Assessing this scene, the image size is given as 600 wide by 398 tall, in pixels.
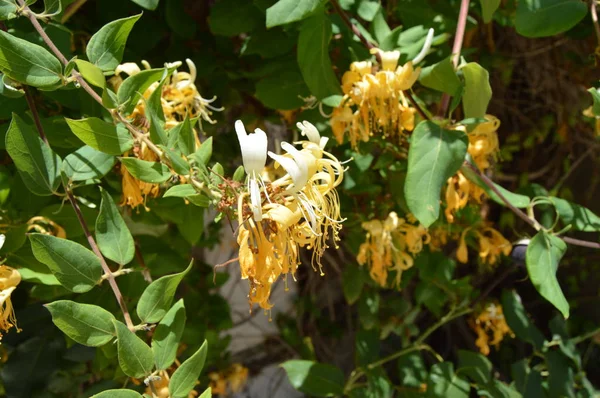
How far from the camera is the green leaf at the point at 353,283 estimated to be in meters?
1.14

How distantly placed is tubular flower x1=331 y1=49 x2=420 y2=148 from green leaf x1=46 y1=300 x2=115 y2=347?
38 cm

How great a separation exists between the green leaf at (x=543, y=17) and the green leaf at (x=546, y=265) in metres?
0.26

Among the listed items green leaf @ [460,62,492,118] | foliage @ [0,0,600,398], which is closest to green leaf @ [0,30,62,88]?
foliage @ [0,0,600,398]

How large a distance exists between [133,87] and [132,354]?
25cm

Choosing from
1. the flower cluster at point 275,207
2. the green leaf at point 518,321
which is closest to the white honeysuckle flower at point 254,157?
the flower cluster at point 275,207

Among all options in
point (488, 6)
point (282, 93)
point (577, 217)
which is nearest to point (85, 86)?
point (282, 93)

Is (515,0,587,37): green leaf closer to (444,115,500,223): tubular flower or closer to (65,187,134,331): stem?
(444,115,500,223): tubular flower

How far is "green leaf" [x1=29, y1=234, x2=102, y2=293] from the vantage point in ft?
1.87

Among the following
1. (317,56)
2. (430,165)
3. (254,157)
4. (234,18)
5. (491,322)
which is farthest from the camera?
(491,322)

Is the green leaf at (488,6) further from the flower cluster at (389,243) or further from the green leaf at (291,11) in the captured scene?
the flower cluster at (389,243)

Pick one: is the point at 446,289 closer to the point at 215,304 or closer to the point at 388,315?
the point at 388,315

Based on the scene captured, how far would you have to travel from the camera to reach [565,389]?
3.61 feet

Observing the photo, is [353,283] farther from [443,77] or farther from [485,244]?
[443,77]

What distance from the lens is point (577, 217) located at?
0.89m
